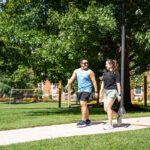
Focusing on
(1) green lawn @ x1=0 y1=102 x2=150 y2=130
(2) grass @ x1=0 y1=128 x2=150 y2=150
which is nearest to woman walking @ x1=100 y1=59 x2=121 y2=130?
(2) grass @ x1=0 y1=128 x2=150 y2=150

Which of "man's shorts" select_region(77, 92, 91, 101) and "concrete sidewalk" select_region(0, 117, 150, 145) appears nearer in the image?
"concrete sidewalk" select_region(0, 117, 150, 145)

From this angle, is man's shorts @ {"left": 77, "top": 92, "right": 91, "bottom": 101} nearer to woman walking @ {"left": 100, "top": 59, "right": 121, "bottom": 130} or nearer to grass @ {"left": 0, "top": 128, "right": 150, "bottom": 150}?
woman walking @ {"left": 100, "top": 59, "right": 121, "bottom": 130}

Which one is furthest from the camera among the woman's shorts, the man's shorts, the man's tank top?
the man's tank top

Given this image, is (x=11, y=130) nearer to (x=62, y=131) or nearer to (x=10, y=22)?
(x=62, y=131)

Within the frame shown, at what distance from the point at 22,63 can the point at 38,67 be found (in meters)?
0.83

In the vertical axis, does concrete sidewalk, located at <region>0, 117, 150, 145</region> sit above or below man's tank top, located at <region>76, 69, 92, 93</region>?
below

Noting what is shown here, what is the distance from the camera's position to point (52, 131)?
555 inches

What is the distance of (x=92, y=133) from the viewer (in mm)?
13406

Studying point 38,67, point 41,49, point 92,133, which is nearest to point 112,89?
point 92,133

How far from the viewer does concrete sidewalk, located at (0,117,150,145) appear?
12578 millimetres

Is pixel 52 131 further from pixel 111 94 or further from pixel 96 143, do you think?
pixel 96 143

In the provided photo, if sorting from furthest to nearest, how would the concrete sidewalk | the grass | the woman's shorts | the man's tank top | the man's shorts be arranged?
the man's tank top < the man's shorts < the woman's shorts < the concrete sidewalk < the grass

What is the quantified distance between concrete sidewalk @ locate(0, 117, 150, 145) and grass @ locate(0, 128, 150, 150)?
31.0 inches

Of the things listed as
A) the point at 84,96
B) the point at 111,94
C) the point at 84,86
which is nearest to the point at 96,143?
the point at 111,94
